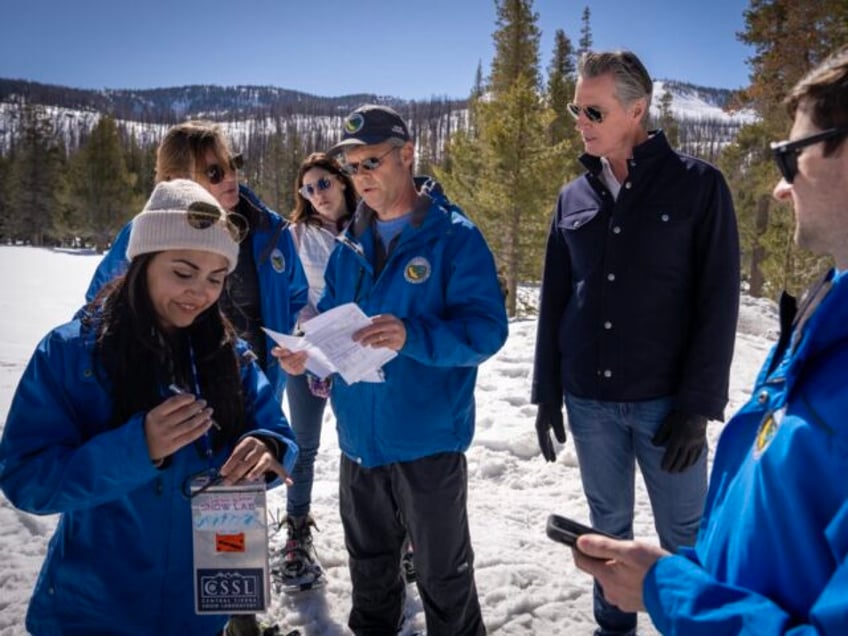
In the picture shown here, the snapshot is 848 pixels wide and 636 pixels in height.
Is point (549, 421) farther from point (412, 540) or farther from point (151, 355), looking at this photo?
point (151, 355)

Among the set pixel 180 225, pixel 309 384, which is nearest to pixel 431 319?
pixel 180 225

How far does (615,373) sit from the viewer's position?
105 inches

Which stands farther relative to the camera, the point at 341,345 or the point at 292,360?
the point at 292,360

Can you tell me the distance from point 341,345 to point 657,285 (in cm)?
144

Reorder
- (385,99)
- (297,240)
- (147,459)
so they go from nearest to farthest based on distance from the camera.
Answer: (147,459)
(297,240)
(385,99)

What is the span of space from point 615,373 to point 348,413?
125 cm

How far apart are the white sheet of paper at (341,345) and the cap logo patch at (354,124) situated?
0.85 meters

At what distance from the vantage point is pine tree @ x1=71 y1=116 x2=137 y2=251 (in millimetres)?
44062

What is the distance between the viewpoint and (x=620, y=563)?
124 cm

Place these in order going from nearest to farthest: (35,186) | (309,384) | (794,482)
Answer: (794,482) < (309,384) < (35,186)

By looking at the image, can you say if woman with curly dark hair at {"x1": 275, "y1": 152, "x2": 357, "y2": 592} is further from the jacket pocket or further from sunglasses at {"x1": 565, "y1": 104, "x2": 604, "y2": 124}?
sunglasses at {"x1": 565, "y1": 104, "x2": 604, "y2": 124}

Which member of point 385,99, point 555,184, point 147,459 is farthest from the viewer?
point 385,99

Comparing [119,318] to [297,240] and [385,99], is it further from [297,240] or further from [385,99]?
[385,99]

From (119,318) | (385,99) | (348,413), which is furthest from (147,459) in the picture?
(385,99)
